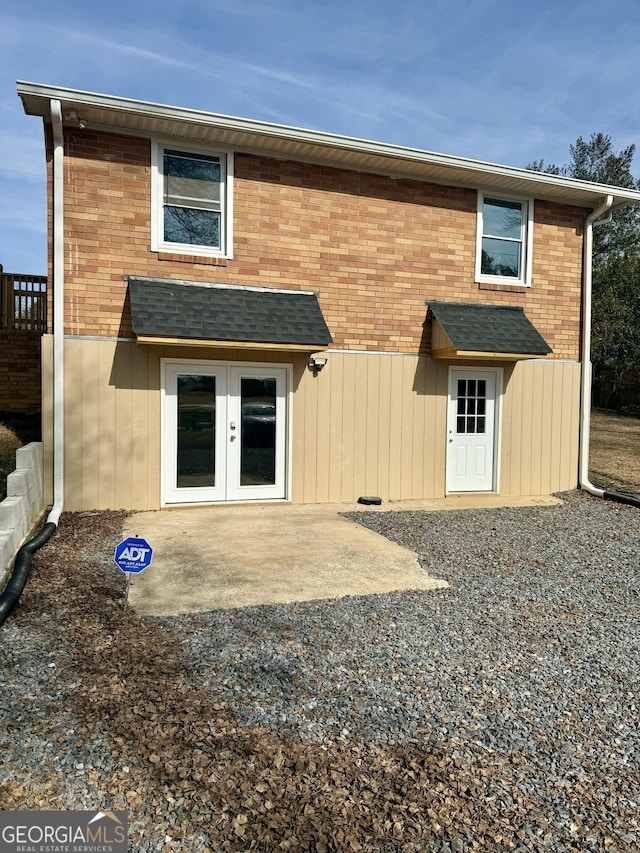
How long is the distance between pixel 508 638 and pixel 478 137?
14.5m

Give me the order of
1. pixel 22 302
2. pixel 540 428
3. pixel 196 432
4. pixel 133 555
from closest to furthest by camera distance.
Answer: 1. pixel 133 555
2. pixel 196 432
3. pixel 540 428
4. pixel 22 302

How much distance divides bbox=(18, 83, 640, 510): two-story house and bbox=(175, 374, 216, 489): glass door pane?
0.02 m

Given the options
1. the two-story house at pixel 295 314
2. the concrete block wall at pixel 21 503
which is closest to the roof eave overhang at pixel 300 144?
the two-story house at pixel 295 314

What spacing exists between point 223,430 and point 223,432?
0.03m

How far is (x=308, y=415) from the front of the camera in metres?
9.08

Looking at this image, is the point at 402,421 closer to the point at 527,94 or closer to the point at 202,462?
the point at 202,462

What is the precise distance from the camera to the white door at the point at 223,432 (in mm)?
8438

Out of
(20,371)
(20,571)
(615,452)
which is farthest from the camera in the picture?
(615,452)

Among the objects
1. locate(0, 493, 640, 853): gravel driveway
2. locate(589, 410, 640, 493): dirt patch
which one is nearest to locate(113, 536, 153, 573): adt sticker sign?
locate(0, 493, 640, 853): gravel driveway

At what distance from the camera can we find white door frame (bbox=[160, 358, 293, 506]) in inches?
329

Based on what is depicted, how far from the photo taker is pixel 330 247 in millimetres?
9133

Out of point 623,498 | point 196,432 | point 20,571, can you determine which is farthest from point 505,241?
point 20,571

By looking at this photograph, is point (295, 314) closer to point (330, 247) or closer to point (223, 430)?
point (330, 247)

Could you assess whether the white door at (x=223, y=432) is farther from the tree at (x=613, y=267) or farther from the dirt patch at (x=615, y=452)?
the tree at (x=613, y=267)
